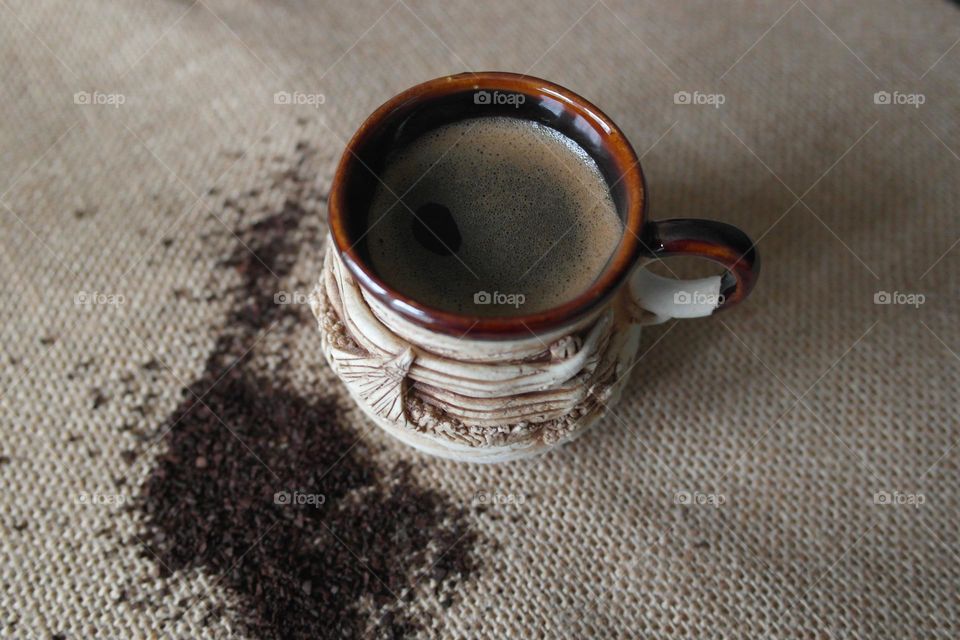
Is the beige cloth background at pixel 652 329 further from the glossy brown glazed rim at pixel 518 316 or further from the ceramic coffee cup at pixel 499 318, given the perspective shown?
the glossy brown glazed rim at pixel 518 316

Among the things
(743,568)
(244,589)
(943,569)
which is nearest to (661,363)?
(743,568)

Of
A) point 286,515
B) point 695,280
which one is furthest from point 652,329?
point 286,515

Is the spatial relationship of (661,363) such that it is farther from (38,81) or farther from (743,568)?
(38,81)

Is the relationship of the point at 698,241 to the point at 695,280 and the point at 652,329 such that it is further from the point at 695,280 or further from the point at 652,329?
the point at 652,329

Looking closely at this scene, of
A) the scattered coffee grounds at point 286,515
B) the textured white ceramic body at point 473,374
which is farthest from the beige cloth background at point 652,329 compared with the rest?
the textured white ceramic body at point 473,374

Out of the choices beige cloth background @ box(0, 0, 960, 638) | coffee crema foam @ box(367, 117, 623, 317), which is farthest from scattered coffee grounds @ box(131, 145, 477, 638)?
coffee crema foam @ box(367, 117, 623, 317)

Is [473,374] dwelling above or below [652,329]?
above

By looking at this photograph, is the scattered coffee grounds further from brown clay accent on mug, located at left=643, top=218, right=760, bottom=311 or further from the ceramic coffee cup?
brown clay accent on mug, located at left=643, top=218, right=760, bottom=311
